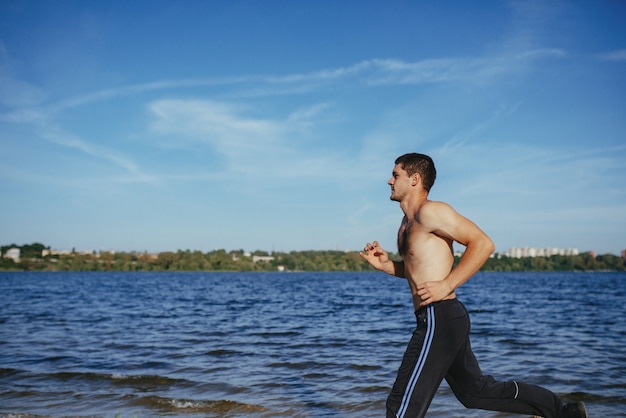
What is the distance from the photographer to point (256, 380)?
10586mm

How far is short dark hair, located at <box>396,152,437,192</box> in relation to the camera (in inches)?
180

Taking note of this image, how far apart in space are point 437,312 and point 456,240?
0.58 meters

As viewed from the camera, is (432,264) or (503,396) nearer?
(432,264)

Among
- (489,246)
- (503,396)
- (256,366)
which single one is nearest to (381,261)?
(489,246)

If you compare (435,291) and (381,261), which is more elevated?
(381,261)

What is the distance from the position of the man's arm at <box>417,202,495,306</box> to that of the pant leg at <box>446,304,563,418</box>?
0.76 meters

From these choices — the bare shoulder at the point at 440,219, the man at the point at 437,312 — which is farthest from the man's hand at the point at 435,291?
the bare shoulder at the point at 440,219

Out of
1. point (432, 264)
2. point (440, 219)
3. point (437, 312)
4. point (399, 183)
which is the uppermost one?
point (399, 183)

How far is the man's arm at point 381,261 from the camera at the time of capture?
5156 millimetres

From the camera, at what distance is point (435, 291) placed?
169 inches

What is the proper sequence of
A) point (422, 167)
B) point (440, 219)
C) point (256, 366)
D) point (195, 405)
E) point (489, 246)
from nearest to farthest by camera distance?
point (489, 246) → point (440, 219) → point (422, 167) → point (195, 405) → point (256, 366)

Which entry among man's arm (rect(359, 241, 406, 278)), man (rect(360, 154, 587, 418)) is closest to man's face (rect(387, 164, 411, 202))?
man (rect(360, 154, 587, 418))

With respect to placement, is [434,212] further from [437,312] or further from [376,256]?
[376,256]

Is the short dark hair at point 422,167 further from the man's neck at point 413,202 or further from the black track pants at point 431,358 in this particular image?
the black track pants at point 431,358
